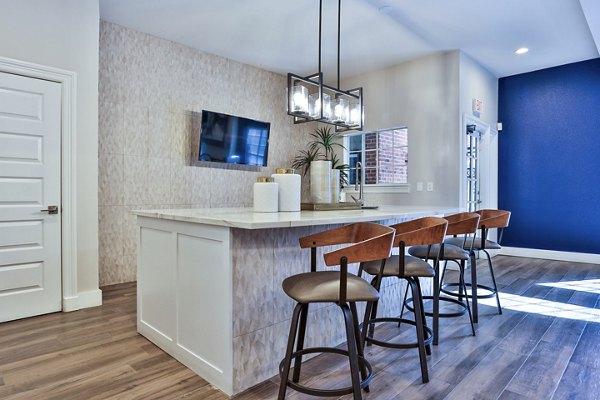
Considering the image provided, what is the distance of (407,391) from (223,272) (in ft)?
3.65

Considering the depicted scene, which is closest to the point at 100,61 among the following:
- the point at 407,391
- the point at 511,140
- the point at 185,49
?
the point at 185,49

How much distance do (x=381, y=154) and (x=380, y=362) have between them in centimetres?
408

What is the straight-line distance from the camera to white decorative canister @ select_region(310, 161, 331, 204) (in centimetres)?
277

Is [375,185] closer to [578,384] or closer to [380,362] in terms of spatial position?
[380,362]

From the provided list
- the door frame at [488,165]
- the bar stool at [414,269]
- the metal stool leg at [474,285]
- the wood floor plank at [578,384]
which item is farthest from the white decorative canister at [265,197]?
the door frame at [488,165]

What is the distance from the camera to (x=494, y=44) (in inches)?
180

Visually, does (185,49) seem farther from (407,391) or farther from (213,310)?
(407,391)

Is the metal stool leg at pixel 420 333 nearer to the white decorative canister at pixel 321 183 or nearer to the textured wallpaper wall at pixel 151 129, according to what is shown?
the white decorative canister at pixel 321 183

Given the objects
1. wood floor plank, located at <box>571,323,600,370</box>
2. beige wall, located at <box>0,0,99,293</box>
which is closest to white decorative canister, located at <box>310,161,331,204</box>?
wood floor plank, located at <box>571,323,600,370</box>

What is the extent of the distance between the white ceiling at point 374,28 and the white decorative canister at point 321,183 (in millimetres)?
1839

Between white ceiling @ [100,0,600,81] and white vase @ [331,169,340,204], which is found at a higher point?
white ceiling @ [100,0,600,81]

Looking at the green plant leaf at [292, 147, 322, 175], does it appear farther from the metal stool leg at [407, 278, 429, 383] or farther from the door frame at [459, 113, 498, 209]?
the metal stool leg at [407, 278, 429, 383]

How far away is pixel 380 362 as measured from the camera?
214cm

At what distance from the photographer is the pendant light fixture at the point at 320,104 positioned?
106 inches
